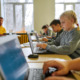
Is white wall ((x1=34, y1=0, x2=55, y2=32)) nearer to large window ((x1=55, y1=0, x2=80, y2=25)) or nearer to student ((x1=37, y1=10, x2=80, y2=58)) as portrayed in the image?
large window ((x1=55, y1=0, x2=80, y2=25))

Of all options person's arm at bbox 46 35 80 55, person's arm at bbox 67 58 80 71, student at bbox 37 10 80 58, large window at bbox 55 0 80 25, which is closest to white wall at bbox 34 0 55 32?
large window at bbox 55 0 80 25

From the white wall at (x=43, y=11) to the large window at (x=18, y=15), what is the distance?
0.95 ft

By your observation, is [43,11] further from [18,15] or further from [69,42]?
[69,42]

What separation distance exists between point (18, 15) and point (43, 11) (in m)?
1.28

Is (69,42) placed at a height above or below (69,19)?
below

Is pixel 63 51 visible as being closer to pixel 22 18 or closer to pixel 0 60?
pixel 0 60

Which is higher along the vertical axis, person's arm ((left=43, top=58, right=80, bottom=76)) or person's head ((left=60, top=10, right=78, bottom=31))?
person's head ((left=60, top=10, right=78, bottom=31))

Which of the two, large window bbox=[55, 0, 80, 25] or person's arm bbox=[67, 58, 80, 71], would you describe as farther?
large window bbox=[55, 0, 80, 25]

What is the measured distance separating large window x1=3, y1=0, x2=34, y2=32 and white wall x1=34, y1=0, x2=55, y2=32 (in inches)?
11.4

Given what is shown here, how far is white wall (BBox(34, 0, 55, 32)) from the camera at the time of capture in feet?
25.6

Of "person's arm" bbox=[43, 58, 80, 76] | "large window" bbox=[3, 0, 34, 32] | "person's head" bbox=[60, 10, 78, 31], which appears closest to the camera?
"person's arm" bbox=[43, 58, 80, 76]

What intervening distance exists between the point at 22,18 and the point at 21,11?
347 mm

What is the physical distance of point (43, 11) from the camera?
784 centimetres

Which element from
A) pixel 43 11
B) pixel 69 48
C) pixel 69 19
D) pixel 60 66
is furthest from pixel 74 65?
pixel 43 11
